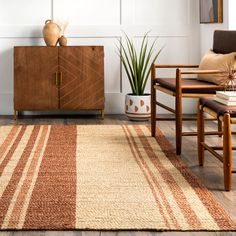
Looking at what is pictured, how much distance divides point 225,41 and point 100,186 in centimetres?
136

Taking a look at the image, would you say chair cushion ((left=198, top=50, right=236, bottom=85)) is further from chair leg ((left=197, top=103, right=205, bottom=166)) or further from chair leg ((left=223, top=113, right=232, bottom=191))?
chair leg ((left=223, top=113, right=232, bottom=191))

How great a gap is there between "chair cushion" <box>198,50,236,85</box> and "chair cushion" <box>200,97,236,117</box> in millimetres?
366

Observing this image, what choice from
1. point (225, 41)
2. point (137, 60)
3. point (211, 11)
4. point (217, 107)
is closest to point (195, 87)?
point (225, 41)

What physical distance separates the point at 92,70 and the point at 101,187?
203 centimetres

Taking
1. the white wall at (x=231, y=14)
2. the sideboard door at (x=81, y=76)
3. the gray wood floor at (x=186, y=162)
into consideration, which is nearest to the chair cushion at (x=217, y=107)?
the gray wood floor at (x=186, y=162)

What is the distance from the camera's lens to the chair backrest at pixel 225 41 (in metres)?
3.15

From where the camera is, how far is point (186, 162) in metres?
2.72

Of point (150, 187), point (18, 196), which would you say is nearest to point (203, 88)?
point (150, 187)

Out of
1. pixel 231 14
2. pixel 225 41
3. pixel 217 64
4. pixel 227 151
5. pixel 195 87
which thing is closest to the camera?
pixel 227 151

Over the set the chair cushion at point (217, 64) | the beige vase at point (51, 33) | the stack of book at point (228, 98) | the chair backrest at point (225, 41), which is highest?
the beige vase at point (51, 33)

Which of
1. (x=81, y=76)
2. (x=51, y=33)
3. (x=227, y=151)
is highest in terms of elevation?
(x=51, y=33)

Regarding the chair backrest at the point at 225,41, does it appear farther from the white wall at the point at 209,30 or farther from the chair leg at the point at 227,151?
the chair leg at the point at 227,151

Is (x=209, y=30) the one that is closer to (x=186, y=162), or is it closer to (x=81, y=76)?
(x=81, y=76)

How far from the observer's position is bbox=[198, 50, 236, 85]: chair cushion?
9.76 feet
